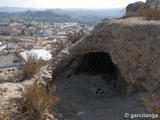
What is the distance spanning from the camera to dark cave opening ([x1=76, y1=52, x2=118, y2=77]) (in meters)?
8.49

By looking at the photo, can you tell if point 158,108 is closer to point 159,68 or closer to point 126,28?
point 159,68

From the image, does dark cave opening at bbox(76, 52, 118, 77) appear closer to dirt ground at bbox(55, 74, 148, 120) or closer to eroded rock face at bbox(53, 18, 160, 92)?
dirt ground at bbox(55, 74, 148, 120)

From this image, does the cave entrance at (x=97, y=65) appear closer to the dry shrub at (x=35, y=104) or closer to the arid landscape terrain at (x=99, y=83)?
the arid landscape terrain at (x=99, y=83)

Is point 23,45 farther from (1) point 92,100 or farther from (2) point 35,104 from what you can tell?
(2) point 35,104

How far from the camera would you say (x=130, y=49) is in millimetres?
6059

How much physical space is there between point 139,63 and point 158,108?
2278 millimetres

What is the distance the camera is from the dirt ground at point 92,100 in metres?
4.84

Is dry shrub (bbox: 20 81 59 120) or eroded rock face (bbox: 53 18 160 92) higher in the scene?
eroded rock face (bbox: 53 18 160 92)

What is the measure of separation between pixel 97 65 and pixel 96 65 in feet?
0.17

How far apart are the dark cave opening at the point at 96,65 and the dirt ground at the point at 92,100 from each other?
25.2 inches

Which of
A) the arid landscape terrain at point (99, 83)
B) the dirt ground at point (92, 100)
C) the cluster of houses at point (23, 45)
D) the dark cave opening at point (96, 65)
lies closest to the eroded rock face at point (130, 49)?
the arid landscape terrain at point (99, 83)

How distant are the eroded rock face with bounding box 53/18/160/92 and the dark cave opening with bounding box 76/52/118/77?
0.91 meters

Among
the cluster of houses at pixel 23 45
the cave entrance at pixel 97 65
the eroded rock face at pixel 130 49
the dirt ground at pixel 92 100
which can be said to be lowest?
the cluster of houses at pixel 23 45

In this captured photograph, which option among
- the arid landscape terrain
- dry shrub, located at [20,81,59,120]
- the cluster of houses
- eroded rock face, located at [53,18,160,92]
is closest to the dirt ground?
the arid landscape terrain
